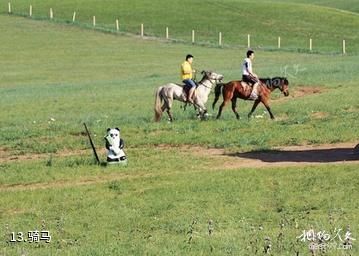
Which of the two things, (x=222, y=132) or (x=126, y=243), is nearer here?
(x=126, y=243)

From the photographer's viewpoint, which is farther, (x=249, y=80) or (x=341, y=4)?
(x=341, y=4)

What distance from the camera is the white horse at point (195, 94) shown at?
87.7ft

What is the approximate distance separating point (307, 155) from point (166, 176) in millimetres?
4029

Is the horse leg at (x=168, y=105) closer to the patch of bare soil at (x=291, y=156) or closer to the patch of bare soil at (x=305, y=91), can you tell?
the patch of bare soil at (x=291, y=156)

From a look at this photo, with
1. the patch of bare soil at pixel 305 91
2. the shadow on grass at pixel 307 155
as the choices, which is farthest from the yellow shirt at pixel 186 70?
the patch of bare soil at pixel 305 91

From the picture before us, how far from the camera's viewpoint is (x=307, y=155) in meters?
20.4

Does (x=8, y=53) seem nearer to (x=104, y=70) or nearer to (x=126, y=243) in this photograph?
(x=104, y=70)

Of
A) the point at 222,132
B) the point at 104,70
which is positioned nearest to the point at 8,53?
the point at 104,70

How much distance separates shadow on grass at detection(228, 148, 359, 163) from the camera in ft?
64.5

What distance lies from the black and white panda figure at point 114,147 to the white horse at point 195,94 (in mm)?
7089

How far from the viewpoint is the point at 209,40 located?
71.6 m

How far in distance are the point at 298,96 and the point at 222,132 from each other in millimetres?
10283

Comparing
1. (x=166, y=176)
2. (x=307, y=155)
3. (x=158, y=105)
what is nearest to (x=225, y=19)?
(x=158, y=105)

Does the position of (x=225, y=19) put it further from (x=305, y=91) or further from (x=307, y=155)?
(x=307, y=155)
